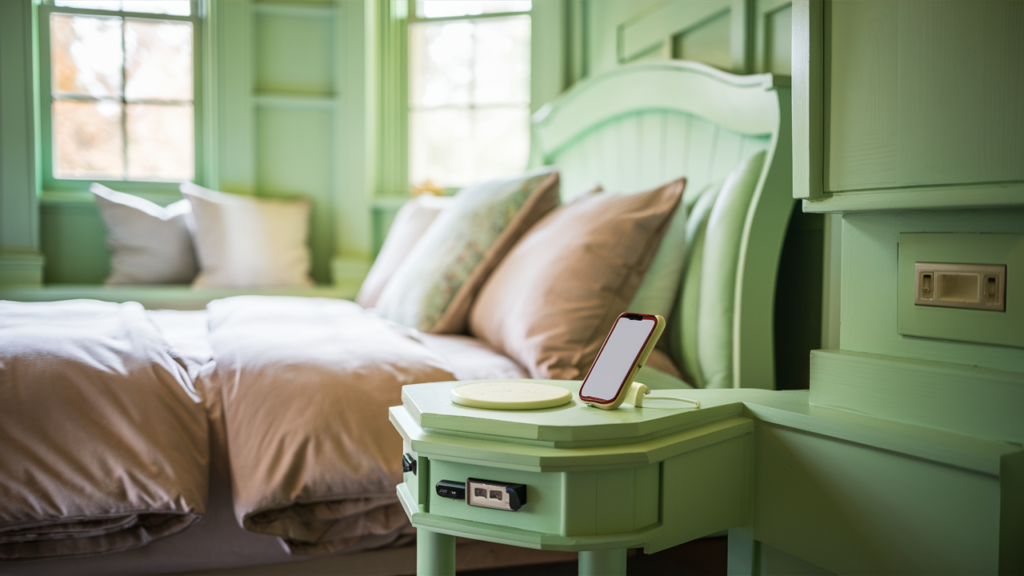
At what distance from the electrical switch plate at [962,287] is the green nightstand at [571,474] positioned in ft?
0.90

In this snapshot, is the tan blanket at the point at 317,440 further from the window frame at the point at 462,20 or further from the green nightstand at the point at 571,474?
the window frame at the point at 462,20

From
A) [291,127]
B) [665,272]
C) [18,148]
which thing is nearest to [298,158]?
[291,127]

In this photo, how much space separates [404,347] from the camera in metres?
1.43

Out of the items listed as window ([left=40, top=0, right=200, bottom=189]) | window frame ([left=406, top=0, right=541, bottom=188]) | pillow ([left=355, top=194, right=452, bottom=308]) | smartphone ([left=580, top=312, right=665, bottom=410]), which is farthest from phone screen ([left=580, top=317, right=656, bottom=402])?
Answer: window ([left=40, top=0, right=200, bottom=189])

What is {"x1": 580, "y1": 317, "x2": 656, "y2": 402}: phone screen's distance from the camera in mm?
894

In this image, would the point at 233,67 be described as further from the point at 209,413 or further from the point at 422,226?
Answer: the point at 209,413

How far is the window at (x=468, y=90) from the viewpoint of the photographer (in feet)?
10.2

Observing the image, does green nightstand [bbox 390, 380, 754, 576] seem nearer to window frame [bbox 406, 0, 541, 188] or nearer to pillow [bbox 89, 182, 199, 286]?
window frame [bbox 406, 0, 541, 188]

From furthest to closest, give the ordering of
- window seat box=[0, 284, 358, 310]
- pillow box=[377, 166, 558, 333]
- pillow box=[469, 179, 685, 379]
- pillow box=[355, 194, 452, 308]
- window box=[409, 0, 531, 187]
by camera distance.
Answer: window box=[409, 0, 531, 187] < window seat box=[0, 284, 358, 310] < pillow box=[355, 194, 452, 308] < pillow box=[377, 166, 558, 333] < pillow box=[469, 179, 685, 379]

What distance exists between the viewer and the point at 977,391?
81cm

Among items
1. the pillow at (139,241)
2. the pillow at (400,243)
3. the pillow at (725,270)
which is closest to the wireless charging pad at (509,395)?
the pillow at (725,270)

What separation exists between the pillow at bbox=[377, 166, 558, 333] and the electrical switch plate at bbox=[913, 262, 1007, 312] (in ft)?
3.65

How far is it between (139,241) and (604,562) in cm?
278

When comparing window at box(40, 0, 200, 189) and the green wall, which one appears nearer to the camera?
the green wall
